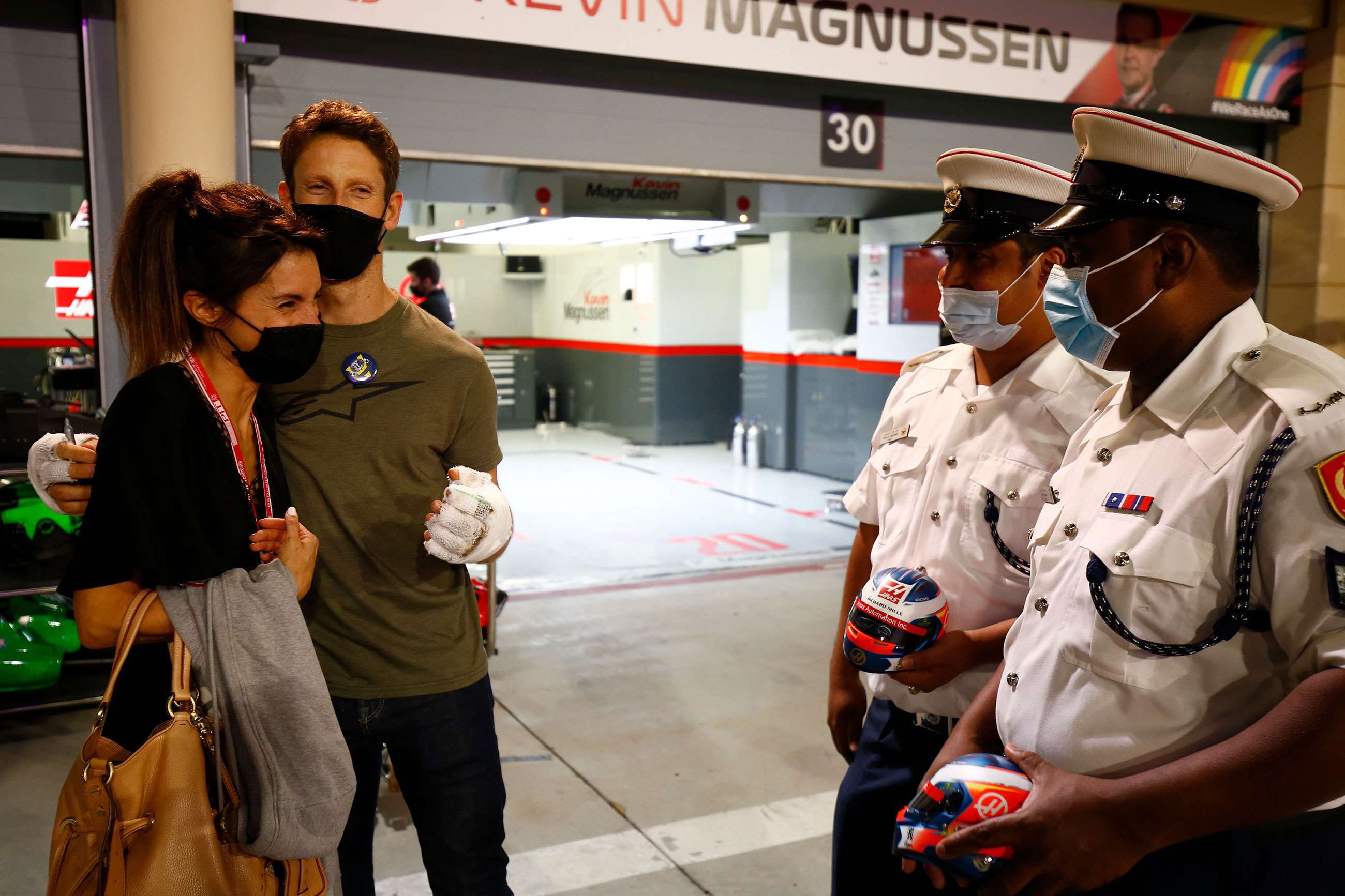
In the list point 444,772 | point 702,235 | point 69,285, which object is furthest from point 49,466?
point 702,235

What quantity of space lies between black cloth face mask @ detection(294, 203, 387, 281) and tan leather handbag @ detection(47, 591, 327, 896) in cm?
65

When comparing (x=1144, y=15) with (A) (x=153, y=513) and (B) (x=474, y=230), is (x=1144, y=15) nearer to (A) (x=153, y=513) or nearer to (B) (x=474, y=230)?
(B) (x=474, y=230)

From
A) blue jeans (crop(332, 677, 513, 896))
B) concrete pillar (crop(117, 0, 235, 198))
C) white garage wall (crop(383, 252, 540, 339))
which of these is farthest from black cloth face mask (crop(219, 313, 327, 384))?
white garage wall (crop(383, 252, 540, 339))

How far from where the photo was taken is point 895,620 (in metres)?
1.72

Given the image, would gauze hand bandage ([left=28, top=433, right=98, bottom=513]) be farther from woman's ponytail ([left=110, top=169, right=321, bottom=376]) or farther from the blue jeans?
the blue jeans

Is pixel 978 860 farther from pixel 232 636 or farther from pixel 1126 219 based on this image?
pixel 232 636

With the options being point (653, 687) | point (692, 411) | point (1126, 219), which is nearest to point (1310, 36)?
point (653, 687)

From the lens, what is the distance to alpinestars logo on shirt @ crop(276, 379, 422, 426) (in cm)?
178

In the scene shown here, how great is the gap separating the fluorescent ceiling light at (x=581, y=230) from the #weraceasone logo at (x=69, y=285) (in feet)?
8.70

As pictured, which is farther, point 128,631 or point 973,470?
point 973,470

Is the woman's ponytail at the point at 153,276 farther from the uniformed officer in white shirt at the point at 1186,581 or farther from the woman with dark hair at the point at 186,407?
the uniformed officer in white shirt at the point at 1186,581

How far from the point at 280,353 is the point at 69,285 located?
5.33 m

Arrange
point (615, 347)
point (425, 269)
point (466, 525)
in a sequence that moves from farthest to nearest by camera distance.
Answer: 1. point (615, 347)
2. point (425, 269)
3. point (466, 525)

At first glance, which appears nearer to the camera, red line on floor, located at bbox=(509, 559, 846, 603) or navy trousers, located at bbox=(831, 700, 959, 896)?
navy trousers, located at bbox=(831, 700, 959, 896)
